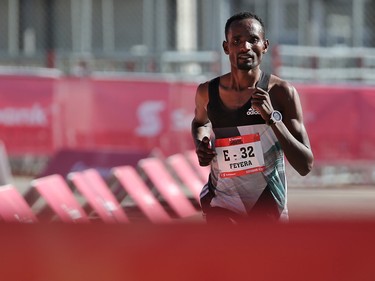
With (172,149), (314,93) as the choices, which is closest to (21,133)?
(172,149)

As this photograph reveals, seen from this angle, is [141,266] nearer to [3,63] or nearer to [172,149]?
[172,149]

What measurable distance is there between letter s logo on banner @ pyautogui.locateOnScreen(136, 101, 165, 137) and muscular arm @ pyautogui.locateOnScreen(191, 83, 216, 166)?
8.02 metres

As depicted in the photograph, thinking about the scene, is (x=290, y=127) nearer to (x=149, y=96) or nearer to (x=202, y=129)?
(x=202, y=129)

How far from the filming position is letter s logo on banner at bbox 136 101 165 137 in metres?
13.4

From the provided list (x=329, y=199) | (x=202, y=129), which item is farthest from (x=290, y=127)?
(x=329, y=199)

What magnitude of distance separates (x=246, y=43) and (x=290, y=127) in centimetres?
47

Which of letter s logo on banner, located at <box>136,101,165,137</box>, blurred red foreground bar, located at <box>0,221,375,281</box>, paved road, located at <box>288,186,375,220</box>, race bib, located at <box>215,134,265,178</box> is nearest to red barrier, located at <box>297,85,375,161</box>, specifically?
paved road, located at <box>288,186,375,220</box>

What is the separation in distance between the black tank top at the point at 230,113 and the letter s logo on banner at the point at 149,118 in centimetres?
838

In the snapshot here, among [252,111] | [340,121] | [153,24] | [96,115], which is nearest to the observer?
[252,111]

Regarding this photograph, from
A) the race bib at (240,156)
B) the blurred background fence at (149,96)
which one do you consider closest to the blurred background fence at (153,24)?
the blurred background fence at (149,96)

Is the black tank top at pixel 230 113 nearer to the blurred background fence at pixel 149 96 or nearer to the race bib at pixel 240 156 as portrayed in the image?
the race bib at pixel 240 156

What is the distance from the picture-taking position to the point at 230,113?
16.1 feet

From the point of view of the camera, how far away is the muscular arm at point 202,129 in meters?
4.88

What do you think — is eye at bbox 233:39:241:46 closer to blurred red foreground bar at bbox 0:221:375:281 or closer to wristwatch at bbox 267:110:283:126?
wristwatch at bbox 267:110:283:126
